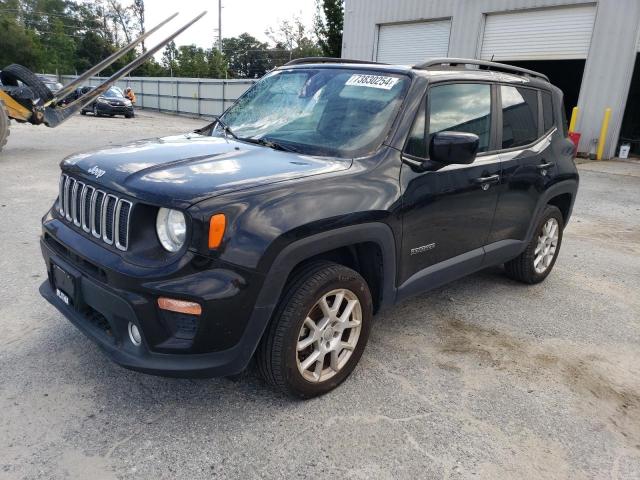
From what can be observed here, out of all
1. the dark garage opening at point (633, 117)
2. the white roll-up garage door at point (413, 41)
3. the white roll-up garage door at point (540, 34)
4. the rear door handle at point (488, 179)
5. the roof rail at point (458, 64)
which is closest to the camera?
the roof rail at point (458, 64)

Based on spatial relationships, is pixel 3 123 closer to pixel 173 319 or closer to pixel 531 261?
pixel 173 319

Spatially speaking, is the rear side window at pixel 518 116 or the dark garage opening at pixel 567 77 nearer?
the rear side window at pixel 518 116

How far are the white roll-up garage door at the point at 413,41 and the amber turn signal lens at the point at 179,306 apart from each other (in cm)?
1733

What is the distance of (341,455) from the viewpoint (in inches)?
99.9

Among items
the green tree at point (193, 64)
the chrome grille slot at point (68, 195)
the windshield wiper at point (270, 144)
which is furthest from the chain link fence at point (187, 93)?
the chrome grille slot at point (68, 195)

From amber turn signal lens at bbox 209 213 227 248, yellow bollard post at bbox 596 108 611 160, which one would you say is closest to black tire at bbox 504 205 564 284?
amber turn signal lens at bbox 209 213 227 248

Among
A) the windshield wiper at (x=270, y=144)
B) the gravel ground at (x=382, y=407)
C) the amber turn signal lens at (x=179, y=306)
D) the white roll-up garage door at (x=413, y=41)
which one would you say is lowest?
the gravel ground at (x=382, y=407)

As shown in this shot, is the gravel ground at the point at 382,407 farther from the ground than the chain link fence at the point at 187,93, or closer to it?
closer to it

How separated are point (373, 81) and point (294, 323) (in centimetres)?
170

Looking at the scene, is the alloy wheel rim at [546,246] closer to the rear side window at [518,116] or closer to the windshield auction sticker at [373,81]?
the rear side window at [518,116]

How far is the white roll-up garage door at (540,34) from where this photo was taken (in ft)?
48.0

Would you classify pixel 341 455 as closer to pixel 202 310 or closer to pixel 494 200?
pixel 202 310

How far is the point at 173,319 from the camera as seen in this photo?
2410mm

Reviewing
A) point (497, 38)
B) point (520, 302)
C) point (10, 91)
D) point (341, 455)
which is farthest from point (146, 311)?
point (497, 38)
